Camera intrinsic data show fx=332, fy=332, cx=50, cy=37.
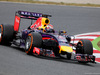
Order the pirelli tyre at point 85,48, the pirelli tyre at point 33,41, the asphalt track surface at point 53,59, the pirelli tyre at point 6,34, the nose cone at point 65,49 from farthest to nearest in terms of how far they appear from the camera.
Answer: the pirelli tyre at point 6,34 → the pirelli tyre at point 33,41 → the pirelli tyre at point 85,48 → the nose cone at point 65,49 → the asphalt track surface at point 53,59

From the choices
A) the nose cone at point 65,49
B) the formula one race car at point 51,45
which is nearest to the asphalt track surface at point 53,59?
the formula one race car at point 51,45

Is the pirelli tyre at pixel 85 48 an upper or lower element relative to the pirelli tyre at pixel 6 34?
lower

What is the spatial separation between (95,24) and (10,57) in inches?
426

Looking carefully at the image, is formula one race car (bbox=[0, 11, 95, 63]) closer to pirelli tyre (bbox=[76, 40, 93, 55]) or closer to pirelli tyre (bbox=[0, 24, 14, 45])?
pirelli tyre (bbox=[76, 40, 93, 55])

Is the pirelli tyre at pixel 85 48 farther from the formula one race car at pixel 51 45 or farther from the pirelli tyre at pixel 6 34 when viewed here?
the pirelli tyre at pixel 6 34

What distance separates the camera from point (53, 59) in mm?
10445

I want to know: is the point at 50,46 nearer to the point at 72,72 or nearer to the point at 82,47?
the point at 82,47

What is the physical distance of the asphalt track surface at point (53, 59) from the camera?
820 cm

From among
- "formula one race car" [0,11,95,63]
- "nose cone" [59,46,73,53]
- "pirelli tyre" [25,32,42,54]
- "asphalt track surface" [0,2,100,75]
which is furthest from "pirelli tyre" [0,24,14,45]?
"nose cone" [59,46,73,53]

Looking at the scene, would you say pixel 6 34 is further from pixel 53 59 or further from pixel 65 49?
pixel 65 49

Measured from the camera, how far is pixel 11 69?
7914 mm

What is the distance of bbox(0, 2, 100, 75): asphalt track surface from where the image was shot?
26.9 feet

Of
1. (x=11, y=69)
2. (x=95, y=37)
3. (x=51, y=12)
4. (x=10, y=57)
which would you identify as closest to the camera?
(x=11, y=69)

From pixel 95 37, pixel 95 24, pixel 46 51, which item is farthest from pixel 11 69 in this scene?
pixel 95 24
